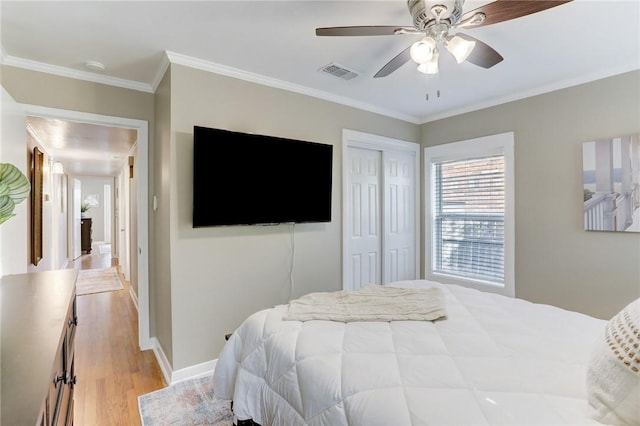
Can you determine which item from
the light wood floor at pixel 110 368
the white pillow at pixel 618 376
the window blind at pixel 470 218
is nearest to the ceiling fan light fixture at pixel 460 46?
the white pillow at pixel 618 376

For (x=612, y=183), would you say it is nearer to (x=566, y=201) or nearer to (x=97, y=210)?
(x=566, y=201)

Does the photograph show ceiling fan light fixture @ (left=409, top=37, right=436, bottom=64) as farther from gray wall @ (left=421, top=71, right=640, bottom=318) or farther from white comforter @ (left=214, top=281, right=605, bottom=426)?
gray wall @ (left=421, top=71, right=640, bottom=318)

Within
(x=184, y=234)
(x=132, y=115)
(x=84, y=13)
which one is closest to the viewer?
(x=84, y=13)

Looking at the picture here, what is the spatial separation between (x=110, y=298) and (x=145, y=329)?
2192 mm

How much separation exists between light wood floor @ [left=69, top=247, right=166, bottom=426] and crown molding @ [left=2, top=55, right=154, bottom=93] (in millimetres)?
2442

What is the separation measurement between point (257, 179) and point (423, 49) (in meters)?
1.61

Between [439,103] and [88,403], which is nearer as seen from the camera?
[88,403]

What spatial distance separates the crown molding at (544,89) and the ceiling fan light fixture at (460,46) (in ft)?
6.07

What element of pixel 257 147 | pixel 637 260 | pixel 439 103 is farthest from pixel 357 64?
pixel 637 260

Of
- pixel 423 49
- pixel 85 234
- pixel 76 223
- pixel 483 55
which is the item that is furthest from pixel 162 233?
pixel 85 234

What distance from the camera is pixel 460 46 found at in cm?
165

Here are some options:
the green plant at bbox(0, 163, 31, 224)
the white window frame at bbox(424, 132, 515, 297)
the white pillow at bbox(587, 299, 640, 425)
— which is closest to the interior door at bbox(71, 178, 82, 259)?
the green plant at bbox(0, 163, 31, 224)

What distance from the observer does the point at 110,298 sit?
4719 mm

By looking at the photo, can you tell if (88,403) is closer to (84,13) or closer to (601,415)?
(84,13)
